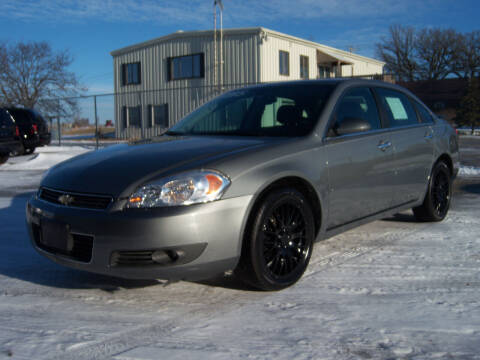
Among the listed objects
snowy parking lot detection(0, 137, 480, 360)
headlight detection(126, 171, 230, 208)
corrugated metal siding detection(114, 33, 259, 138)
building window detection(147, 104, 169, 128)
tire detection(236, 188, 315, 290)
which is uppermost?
corrugated metal siding detection(114, 33, 259, 138)

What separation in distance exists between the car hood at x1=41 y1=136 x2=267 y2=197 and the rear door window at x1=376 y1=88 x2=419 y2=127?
1.68 meters

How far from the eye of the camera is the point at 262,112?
4.34 m

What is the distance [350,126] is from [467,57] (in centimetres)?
5098

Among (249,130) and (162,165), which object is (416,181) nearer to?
(249,130)

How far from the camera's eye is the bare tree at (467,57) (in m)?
47.9

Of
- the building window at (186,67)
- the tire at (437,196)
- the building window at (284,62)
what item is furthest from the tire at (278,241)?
the building window at (186,67)

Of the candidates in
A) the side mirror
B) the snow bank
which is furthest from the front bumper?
the snow bank

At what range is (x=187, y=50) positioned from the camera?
1120 inches

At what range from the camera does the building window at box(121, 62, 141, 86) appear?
31.0 meters

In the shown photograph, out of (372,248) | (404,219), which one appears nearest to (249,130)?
(372,248)

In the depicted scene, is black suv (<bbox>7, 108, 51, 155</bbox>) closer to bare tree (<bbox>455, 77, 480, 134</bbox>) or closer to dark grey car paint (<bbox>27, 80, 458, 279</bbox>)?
dark grey car paint (<bbox>27, 80, 458, 279</bbox>)

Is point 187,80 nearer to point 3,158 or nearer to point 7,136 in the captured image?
point 7,136

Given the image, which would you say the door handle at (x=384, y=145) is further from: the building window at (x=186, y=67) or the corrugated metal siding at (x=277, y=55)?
the building window at (x=186, y=67)

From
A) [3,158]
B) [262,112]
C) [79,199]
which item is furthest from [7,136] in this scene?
[79,199]
